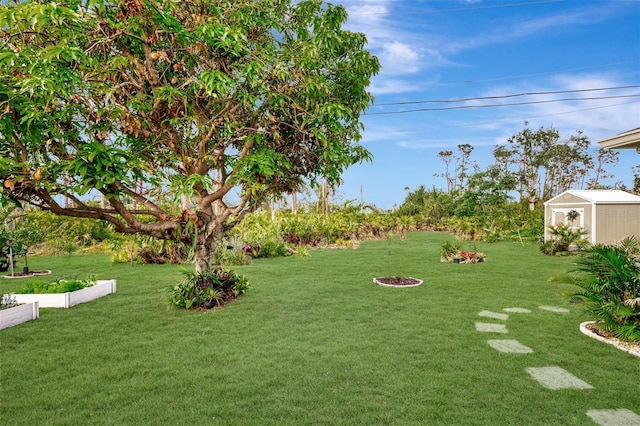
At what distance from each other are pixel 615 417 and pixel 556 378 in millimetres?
683

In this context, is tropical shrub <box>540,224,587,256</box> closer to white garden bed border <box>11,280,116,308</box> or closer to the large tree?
the large tree

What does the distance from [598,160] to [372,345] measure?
126 ft

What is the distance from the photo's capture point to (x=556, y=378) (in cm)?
364

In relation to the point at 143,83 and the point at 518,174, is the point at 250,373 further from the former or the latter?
the point at 518,174

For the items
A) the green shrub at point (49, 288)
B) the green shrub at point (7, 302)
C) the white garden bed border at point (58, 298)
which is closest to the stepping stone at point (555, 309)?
the white garden bed border at point (58, 298)

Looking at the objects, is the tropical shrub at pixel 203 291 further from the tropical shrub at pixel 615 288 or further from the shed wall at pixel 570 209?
the shed wall at pixel 570 209

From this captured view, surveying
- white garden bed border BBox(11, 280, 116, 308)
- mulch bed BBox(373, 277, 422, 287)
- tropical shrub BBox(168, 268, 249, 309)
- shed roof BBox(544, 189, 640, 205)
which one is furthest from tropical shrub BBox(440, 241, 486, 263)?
white garden bed border BBox(11, 280, 116, 308)

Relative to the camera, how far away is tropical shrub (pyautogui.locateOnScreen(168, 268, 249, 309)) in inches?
252

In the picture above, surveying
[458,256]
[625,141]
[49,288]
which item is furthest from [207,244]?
[458,256]

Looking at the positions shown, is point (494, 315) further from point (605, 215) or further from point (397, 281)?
point (605, 215)

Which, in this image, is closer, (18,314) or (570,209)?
(18,314)

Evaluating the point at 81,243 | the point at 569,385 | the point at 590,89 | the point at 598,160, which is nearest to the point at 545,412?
the point at 569,385

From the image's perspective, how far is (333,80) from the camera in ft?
20.1

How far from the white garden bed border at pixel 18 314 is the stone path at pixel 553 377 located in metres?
6.56
